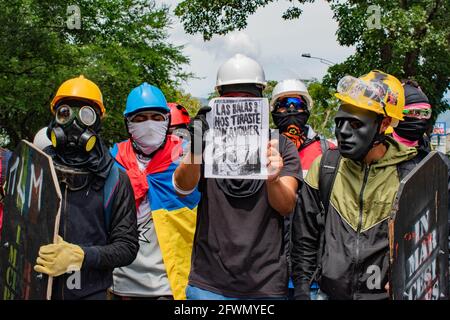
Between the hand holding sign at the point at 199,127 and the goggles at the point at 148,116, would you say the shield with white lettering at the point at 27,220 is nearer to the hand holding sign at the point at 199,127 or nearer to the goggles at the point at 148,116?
the hand holding sign at the point at 199,127

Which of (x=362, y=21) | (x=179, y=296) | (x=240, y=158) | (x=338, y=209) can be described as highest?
(x=362, y=21)

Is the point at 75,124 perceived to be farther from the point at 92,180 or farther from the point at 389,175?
the point at 389,175

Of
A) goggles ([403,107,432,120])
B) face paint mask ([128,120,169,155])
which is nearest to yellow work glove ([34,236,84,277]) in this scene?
face paint mask ([128,120,169,155])

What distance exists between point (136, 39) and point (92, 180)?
1794 centimetres

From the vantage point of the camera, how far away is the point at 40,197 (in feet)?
10.5

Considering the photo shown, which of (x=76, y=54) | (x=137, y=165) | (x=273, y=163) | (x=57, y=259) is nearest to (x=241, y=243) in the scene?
(x=273, y=163)

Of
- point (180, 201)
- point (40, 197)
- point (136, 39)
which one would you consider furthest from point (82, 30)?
point (40, 197)

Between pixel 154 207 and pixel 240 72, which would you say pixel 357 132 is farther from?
pixel 154 207

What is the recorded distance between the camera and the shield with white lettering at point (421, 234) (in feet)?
9.20

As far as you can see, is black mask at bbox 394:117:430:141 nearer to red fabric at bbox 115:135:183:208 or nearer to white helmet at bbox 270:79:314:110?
white helmet at bbox 270:79:314:110

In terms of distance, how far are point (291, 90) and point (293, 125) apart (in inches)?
16.2

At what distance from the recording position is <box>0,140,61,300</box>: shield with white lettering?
3.12 m

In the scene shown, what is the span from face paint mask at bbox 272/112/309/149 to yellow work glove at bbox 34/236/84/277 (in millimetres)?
2466

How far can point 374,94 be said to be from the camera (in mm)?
3258
